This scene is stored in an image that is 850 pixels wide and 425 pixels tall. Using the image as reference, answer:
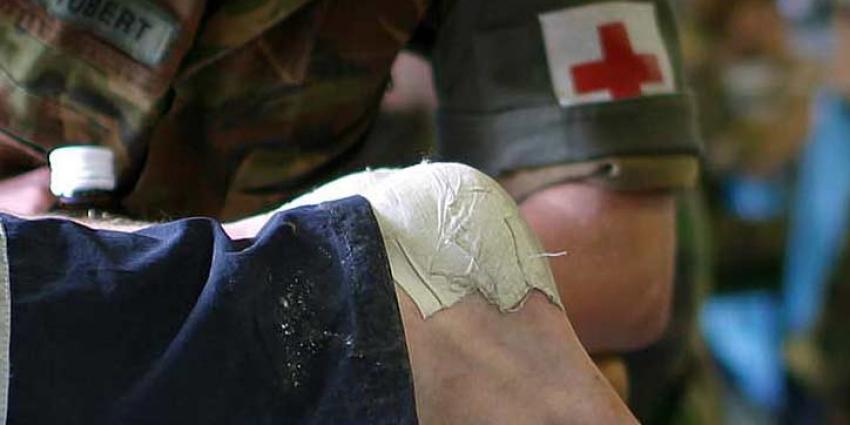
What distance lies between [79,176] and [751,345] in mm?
1359

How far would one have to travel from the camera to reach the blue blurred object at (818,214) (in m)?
1.97

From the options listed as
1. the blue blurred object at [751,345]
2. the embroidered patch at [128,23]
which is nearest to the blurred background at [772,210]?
the blue blurred object at [751,345]

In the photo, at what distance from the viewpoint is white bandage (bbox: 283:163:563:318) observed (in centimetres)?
60

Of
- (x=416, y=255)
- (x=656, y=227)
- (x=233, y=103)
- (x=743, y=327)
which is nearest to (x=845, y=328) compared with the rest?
(x=743, y=327)

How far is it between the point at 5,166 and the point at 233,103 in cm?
15

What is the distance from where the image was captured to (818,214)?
199 cm

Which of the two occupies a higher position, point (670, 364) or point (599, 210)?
point (599, 210)

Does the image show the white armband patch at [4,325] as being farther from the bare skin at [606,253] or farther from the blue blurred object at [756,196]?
the blue blurred object at [756,196]

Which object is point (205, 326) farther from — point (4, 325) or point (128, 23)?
point (128, 23)

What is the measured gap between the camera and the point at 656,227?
0.98 meters

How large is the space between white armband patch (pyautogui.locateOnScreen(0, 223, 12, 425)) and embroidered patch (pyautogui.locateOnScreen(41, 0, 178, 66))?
37 centimetres

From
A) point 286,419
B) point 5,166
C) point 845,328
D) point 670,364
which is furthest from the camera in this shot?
point 845,328

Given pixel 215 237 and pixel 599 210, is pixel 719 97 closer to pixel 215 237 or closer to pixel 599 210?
pixel 599 210

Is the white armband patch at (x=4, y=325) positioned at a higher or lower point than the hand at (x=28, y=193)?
higher
